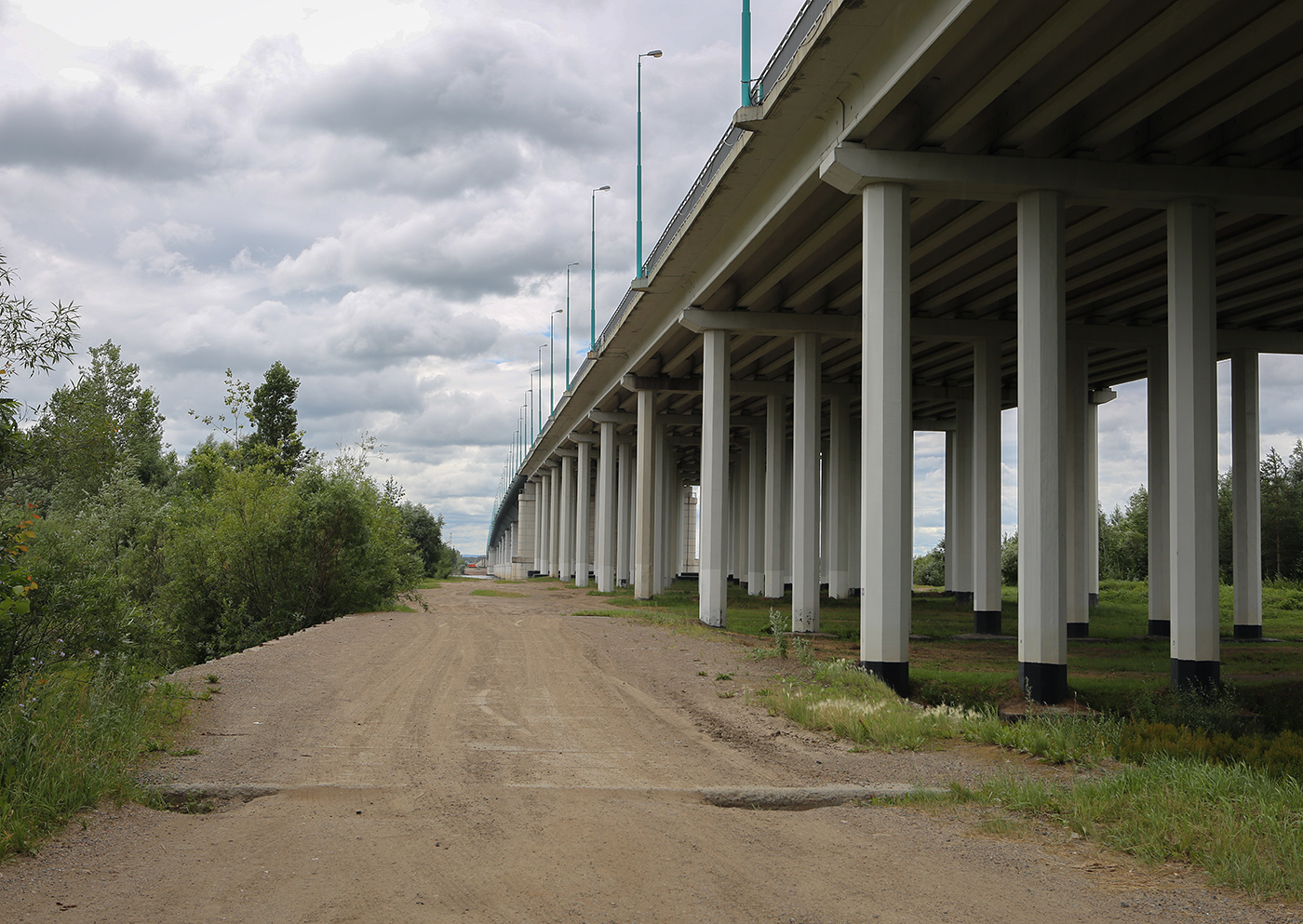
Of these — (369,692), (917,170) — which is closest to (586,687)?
(369,692)

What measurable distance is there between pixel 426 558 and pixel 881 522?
64778mm

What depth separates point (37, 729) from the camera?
785cm

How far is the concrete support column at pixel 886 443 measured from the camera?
51.1 ft

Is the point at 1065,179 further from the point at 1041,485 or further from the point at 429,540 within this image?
the point at 429,540

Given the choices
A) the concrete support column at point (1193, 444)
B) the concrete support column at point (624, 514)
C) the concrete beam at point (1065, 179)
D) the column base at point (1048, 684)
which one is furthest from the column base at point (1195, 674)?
the concrete support column at point (624, 514)

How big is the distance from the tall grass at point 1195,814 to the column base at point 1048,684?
5.11 meters

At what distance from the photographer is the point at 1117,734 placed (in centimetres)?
1108

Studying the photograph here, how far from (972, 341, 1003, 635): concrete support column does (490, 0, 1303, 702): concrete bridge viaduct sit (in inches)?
2.9

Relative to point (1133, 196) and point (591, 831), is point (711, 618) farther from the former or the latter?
point (591, 831)

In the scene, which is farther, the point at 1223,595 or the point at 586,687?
the point at 1223,595

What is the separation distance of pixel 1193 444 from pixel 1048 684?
16.1ft

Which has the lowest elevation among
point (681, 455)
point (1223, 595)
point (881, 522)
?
point (1223, 595)

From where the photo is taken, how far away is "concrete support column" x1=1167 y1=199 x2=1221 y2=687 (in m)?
15.8

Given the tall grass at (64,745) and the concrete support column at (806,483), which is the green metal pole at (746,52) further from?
the tall grass at (64,745)
